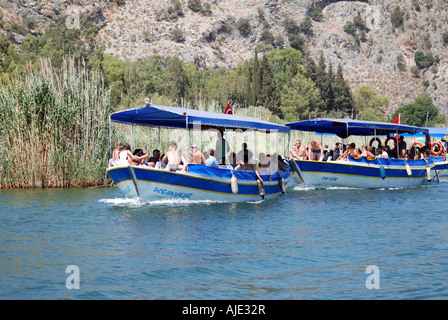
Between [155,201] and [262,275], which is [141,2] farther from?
[262,275]

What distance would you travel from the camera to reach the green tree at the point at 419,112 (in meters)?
99.7

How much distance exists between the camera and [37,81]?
2455 centimetres

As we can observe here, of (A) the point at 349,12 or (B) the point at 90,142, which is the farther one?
(A) the point at 349,12

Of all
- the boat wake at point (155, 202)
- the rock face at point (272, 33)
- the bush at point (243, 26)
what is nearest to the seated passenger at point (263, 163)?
the boat wake at point (155, 202)

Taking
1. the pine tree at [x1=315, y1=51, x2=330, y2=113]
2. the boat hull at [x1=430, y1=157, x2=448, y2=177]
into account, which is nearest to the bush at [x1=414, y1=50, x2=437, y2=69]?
the pine tree at [x1=315, y1=51, x2=330, y2=113]

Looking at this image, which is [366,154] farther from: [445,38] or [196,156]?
[445,38]

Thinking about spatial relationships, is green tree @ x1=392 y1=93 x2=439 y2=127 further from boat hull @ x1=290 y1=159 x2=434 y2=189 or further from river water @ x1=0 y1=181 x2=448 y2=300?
river water @ x1=0 y1=181 x2=448 y2=300

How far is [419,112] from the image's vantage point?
→ 10138 cm

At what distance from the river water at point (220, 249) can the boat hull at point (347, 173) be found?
188 inches

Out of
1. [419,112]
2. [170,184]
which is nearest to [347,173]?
[170,184]

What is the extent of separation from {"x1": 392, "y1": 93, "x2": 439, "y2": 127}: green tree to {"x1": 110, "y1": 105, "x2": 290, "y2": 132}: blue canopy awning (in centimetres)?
8077

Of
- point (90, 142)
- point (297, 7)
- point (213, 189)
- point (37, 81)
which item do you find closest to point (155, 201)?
point (213, 189)

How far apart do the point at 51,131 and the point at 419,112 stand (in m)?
86.9

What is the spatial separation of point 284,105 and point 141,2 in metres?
47.4
